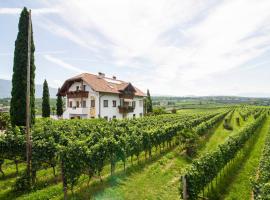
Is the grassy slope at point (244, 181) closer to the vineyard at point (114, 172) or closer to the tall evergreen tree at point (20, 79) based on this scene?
the vineyard at point (114, 172)

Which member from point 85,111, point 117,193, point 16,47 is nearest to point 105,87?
point 85,111

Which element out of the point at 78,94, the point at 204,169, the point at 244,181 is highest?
the point at 78,94

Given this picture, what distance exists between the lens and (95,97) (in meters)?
39.8

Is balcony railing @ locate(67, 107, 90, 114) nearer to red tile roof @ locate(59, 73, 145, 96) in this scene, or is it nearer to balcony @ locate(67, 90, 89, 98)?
balcony @ locate(67, 90, 89, 98)

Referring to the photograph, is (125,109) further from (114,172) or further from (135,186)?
(135,186)

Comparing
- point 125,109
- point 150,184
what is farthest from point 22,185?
point 125,109

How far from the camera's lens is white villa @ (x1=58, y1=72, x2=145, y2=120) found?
39812 mm

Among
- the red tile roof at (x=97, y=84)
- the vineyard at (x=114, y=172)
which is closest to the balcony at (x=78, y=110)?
the red tile roof at (x=97, y=84)

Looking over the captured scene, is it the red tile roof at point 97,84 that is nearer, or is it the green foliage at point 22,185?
the green foliage at point 22,185

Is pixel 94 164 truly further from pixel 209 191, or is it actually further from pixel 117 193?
pixel 209 191

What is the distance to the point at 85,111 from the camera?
4059 centimetres

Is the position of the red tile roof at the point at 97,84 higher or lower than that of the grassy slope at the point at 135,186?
higher

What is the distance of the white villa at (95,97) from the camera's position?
39.8 meters

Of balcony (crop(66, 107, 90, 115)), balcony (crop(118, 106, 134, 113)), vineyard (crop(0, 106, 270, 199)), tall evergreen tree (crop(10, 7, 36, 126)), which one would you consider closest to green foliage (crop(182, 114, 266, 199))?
vineyard (crop(0, 106, 270, 199))
